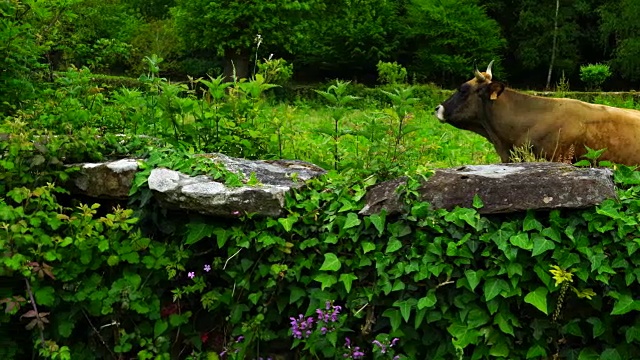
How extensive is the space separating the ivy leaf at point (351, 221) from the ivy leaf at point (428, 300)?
0.60 metres

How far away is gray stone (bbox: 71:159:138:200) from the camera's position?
453 centimetres

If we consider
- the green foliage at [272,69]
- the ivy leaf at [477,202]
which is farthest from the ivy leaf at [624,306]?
the green foliage at [272,69]

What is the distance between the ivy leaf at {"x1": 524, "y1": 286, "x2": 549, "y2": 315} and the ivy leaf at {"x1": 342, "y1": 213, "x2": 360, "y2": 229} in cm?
108

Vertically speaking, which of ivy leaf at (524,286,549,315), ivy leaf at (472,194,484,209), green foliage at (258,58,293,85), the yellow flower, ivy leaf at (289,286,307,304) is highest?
green foliage at (258,58,293,85)

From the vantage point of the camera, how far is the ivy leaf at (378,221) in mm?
4027

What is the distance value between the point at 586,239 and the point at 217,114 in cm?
279

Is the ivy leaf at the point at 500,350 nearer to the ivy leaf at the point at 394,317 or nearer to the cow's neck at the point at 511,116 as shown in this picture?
the ivy leaf at the point at 394,317

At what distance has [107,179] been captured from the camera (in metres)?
4.56

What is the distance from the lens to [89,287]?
4.25 meters

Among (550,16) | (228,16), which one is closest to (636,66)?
(550,16)

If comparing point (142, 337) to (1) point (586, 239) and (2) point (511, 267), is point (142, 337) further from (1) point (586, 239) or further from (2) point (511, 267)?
(1) point (586, 239)

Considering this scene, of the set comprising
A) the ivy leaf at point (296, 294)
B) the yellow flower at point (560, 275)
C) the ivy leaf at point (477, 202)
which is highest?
the ivy leaf at point (477, 202)

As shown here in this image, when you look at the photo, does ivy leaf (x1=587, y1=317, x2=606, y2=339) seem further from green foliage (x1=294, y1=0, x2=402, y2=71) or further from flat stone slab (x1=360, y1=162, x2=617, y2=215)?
green foliage (x1=294, y1=0, x2=402, y2=71)

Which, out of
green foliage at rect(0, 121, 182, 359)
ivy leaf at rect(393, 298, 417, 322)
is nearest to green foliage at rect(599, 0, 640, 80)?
ivy leaf at rect(393, 298, 417, 322)
